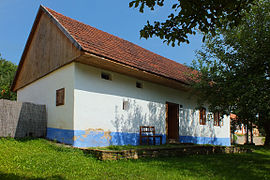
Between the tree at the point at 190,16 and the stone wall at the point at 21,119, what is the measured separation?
Answer: 8.35 m

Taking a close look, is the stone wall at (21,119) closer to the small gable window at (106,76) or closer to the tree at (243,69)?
the small gable window at (106,76)

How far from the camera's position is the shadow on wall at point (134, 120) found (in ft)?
35.0

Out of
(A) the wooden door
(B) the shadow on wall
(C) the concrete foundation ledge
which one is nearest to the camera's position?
(C) the concrete foundation ledge

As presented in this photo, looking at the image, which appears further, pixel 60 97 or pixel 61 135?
pixel 60 97

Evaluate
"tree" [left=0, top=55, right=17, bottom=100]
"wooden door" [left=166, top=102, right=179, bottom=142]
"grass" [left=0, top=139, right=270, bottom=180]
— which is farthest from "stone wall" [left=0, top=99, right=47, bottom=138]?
"tree" [left=0, top=55, right=17, bottom=100]

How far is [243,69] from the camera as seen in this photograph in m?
9.31

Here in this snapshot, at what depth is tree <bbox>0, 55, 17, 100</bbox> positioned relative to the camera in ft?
74.1

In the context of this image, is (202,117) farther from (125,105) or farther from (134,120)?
(125,105)

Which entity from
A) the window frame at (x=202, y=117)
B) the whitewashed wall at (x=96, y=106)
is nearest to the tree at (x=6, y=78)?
the whitewashed wall at (x=96, y=106)

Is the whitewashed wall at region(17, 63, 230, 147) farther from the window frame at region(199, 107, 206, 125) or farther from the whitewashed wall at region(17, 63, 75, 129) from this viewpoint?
the window frame at region(199, 107, 206, 125)

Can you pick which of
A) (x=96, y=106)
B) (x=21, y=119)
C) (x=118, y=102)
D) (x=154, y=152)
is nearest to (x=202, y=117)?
(x=118, y=102)

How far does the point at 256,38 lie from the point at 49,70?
369 inches

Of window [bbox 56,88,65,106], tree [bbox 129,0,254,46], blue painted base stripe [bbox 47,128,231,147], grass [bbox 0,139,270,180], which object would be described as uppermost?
tree [bbox 129,0,254,46]

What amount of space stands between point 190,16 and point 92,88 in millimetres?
6660
